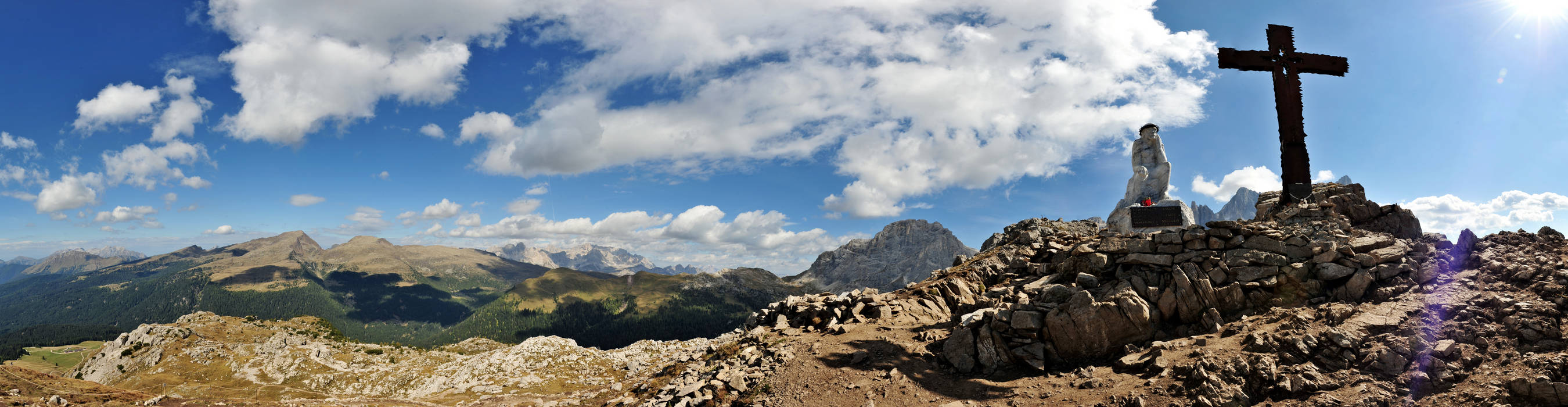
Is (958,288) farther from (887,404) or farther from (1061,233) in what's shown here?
(887,404)

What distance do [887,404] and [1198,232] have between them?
43.6 feet

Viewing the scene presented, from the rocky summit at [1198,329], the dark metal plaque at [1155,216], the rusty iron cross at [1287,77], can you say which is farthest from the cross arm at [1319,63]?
the dark metal plaque at [1155,216]

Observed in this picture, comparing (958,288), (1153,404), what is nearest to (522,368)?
(958,288)

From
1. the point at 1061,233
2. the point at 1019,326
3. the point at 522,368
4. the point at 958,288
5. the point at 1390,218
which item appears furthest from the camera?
the point at 522,368

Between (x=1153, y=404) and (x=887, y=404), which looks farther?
(x=887, y=404)

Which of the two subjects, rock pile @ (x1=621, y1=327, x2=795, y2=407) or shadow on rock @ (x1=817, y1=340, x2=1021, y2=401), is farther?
rock pile @ (x1=621, y1=327, x2=795, y2=407)

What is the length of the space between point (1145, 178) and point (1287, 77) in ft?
40.3

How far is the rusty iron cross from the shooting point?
24.7m

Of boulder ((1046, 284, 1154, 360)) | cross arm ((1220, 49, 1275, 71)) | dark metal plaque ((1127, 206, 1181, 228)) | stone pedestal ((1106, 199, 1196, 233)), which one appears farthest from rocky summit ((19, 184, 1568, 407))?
cross arm ((1220, 49, 1275, 71))

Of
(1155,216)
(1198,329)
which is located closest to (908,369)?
(1198,329)

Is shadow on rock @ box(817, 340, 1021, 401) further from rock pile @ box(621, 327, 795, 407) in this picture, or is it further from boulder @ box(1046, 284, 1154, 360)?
rock pile @ box(621, 327, 795, 407)

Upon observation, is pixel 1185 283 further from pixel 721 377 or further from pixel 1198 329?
pixel 721 377

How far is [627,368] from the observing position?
38625mm

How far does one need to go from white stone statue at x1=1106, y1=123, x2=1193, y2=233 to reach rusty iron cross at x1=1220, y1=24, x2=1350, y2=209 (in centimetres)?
999
